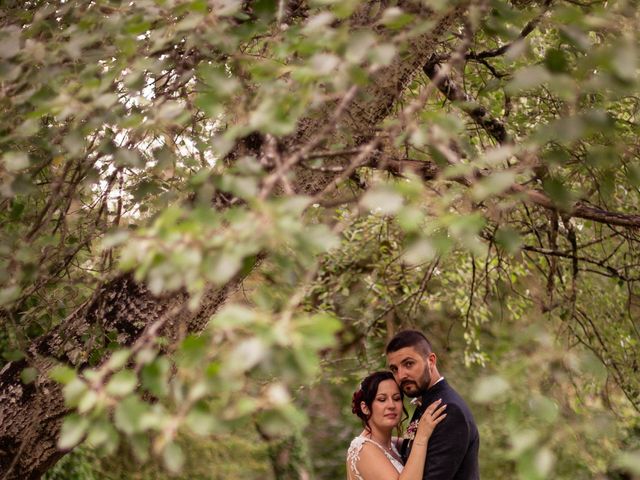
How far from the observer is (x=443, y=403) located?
2.91 metres

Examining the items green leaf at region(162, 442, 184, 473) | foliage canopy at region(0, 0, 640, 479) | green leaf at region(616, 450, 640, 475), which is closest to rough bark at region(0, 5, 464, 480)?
foliage canopy at region(0, 0, 640, 479)

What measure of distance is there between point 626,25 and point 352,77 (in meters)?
0.84

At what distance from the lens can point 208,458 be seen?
9555mm

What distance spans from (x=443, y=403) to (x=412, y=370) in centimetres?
26

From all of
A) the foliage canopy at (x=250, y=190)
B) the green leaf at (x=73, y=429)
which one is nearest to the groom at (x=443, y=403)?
the foliage canopy at (x=250, y=190)

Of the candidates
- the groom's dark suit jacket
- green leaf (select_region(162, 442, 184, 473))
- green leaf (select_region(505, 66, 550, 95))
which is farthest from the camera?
the groom's dark suit jacket

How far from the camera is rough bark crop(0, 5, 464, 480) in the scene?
238cm

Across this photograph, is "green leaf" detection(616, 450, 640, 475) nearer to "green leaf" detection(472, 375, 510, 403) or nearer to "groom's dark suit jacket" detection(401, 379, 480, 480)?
"green leaf" detection(472, 375, 510, 403)

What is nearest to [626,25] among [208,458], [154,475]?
[154,475]

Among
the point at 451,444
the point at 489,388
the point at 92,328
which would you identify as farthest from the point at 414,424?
the point at 489,388

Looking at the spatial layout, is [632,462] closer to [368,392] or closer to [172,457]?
[172,457]

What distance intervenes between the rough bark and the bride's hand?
95 centimetres

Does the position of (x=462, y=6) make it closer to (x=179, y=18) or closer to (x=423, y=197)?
(x=179, y=18)

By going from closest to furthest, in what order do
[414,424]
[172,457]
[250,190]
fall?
[172,457] → [250,190] → [414,424]
